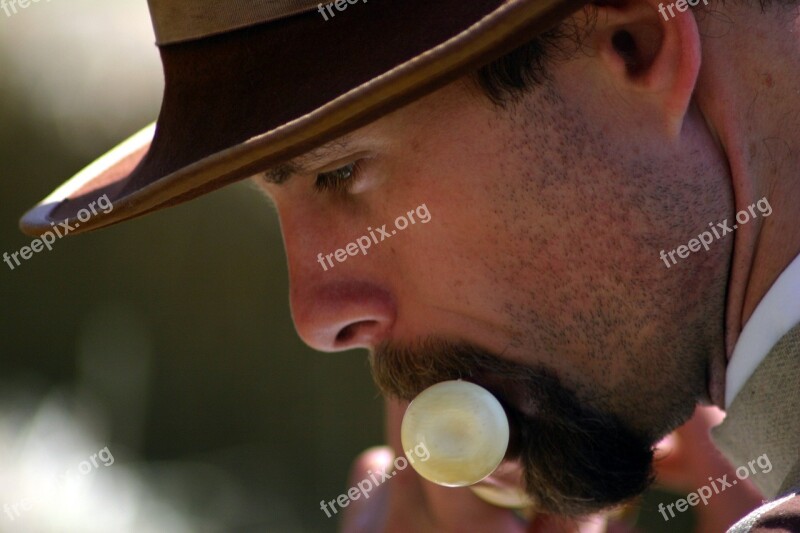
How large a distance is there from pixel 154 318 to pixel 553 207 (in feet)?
13.3

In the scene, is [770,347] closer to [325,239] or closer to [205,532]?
[325,239]

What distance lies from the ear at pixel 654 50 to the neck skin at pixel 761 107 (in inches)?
1.9

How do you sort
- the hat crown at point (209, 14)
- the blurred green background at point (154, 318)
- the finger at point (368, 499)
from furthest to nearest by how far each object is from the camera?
1. the blurred green background at point (154, 318)
2. the finger at point (368, 499)
3. the hat crown at point (209, 14)

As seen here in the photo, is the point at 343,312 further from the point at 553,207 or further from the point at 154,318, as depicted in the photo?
the point at 154,318

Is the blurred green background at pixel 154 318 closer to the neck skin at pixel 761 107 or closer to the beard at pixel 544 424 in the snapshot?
the beard at pixel 544 424

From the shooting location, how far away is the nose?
148 cm

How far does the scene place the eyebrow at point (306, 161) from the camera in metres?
1.34

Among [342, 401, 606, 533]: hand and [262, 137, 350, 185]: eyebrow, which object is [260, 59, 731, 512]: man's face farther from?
[342, 401, 606, 533]: hand

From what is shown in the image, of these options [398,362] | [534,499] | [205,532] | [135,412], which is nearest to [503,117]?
[398,362]

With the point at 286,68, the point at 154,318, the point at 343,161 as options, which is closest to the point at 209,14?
the point at 286,68

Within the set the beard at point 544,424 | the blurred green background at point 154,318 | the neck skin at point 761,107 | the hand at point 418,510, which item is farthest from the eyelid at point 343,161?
the blurred green background at point 154,318

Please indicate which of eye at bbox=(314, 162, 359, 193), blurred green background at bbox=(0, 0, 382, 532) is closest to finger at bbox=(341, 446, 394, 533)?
eye at bbox=(314, 162, 359, 193)

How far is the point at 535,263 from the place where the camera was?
1431 mm

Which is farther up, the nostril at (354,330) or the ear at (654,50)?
the ear at (654,50)
